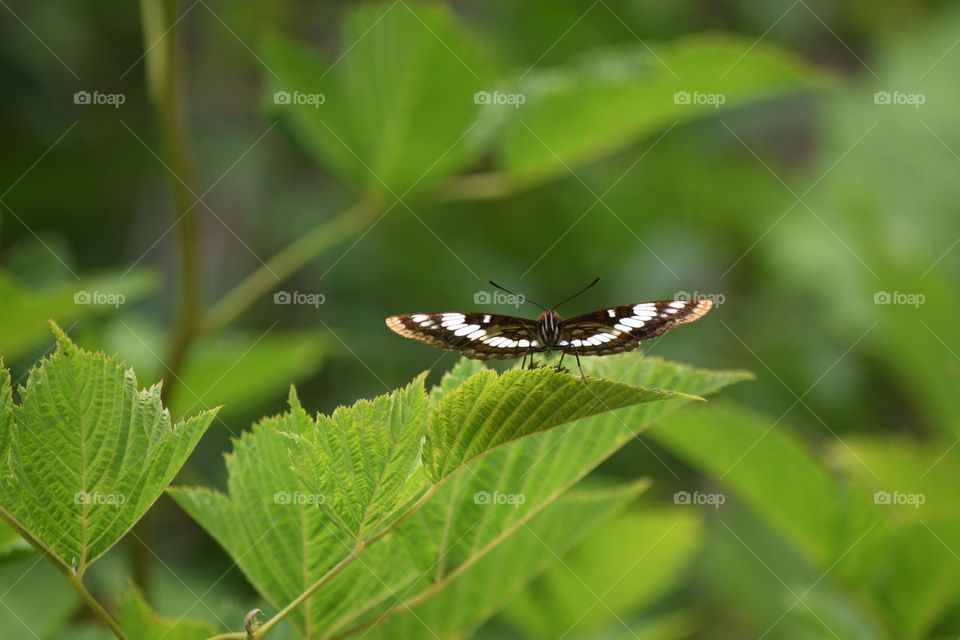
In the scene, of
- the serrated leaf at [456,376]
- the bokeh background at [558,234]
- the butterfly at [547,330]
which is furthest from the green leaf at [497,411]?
the bokeh background at [558,234]

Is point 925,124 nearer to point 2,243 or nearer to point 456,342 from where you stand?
point 456,342

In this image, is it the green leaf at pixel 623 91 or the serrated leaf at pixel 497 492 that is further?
the green leaf at pixel 623 91

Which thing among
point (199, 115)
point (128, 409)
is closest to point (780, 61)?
point (128, 409)

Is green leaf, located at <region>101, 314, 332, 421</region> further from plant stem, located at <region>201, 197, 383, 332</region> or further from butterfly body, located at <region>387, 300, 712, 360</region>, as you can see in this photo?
butterfly body, located at <region>387, 300, 712, 360</region>

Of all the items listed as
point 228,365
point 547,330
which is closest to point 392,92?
point 228,365

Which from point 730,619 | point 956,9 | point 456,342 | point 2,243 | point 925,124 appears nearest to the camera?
point 456,342

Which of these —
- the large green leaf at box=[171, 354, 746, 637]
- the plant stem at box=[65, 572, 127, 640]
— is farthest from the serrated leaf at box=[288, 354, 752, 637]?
the plant stem at box=[65, 572, 127, 640]

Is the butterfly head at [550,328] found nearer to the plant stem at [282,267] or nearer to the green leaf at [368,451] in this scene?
the green leaf at [368,451]
